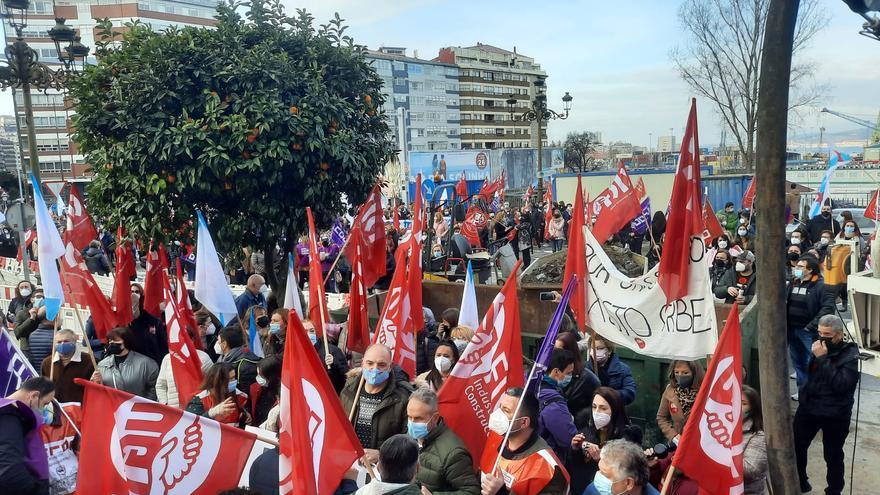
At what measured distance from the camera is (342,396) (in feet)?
17.7

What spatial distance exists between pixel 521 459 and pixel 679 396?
1.93 m

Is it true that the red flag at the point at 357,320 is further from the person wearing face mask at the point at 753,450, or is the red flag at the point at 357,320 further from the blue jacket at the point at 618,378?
the person wearing face mask at the point at 753,450

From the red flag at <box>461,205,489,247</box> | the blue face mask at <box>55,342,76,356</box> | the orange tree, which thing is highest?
the orange tree

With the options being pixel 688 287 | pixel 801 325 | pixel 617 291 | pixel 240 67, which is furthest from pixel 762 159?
pixel 240 67

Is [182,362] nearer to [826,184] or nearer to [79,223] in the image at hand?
[79,223]

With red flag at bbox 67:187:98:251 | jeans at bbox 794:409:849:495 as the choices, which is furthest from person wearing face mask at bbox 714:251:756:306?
red flag at bbox 67:187:98:251

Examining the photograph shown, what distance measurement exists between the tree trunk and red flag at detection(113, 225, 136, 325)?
21.8 feet

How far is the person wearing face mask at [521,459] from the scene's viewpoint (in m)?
3.82

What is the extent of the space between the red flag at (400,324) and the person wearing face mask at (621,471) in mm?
2849

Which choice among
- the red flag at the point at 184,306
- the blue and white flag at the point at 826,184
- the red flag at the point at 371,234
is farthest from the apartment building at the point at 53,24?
the red flag at the point at 184,306

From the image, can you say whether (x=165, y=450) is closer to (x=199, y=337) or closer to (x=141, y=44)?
(x=199, y=337)

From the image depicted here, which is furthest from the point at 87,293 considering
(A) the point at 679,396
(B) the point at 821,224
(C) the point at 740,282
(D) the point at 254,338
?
(B) the point at 821,224

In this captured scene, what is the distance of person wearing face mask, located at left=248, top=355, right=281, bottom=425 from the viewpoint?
5.51 m

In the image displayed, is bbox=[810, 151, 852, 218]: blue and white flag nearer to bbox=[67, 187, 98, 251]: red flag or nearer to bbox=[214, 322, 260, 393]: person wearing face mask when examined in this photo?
bbox=[214, 322, 260, 393]: person wearing face mask
